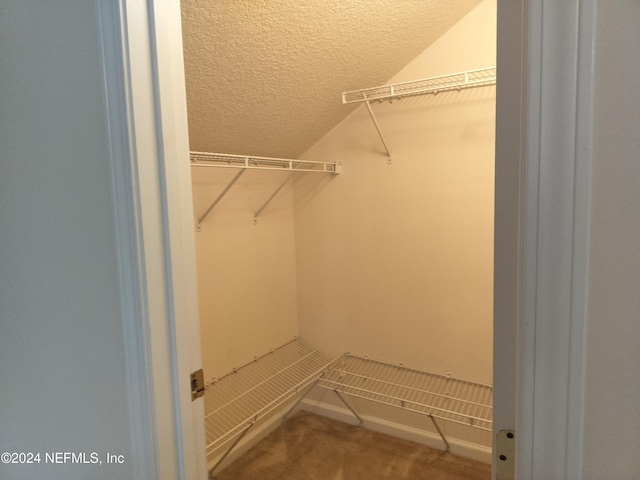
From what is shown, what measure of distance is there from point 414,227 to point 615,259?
6.11 feet

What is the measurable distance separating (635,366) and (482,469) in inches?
80.2

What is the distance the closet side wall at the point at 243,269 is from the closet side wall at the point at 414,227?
0.15 metres

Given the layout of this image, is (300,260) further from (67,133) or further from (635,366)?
(635,366)

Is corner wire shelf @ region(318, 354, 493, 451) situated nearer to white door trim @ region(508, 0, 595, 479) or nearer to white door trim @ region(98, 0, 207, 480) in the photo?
white door trim @ region(98, 0, 207, 480)

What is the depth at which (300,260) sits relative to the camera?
8.87 feet

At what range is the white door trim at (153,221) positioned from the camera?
0.69 meters

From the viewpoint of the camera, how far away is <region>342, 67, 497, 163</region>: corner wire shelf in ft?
5.96

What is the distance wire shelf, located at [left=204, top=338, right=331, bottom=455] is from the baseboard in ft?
1.10

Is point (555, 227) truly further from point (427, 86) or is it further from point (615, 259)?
point (427, 86)

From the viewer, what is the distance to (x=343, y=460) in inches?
85.8

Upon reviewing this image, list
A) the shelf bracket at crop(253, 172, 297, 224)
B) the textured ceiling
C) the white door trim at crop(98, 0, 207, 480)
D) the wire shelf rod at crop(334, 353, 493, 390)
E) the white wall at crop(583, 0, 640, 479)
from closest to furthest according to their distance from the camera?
the white wall at crop(583, 0, 640, 479)
the white door trim at crop(98, 0, 207, 480)
the textured ceiling
the wire shelf rod at crop(334, 353, 493, 390)
the shelf bracket at crop(253, 172, 297, 224)

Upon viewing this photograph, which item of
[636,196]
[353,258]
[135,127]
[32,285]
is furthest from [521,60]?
[353,258]

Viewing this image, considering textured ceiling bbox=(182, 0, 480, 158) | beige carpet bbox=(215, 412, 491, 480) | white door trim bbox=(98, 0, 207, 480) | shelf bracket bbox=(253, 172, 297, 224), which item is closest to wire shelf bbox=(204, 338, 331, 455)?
beige carpet bbox=(215, 412, 491, 480)

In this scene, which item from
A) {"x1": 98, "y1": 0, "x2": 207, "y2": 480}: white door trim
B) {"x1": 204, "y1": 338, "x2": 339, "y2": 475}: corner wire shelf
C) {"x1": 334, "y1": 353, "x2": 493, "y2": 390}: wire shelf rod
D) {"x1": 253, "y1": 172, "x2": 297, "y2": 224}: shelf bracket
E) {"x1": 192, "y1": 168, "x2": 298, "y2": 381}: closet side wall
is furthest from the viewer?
{"x1": 253, "y1": 172, "x2": 297, "y2": 224}: shelf bracket
